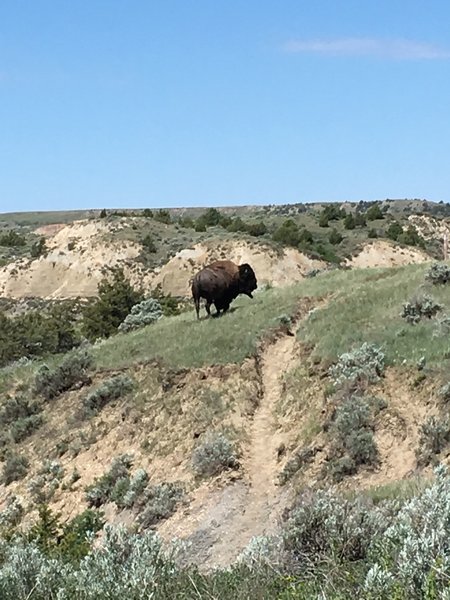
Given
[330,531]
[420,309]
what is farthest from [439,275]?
[330,531]

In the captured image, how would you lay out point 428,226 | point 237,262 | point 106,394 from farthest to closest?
point 428,226 → point 237,262 → point 106,394

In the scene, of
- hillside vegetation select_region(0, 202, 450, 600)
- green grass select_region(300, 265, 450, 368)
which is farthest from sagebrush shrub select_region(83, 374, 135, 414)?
green grass select_region(300, 265, 450, 368)

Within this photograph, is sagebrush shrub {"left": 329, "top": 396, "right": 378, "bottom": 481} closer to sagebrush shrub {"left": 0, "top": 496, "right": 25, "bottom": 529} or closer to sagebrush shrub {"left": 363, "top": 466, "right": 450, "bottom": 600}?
sagebrush shrub {"left": 0, "top": 496, "right": 25, "bottom": 529}

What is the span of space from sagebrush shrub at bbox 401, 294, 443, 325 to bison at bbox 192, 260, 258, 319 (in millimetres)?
6454

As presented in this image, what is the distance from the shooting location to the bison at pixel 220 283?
26.3 metres

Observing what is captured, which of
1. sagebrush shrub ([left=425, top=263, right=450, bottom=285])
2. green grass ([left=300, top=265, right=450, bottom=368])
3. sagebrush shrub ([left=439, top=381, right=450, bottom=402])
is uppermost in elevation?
sagebrush shrub ([left=425, top=263, right=450, bottom=285])

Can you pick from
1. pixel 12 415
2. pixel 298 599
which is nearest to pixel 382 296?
pixel 12 415

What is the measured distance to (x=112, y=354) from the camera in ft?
86.6

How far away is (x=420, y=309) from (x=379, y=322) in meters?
1.09

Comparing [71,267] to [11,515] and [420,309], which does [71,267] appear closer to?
[11,515]

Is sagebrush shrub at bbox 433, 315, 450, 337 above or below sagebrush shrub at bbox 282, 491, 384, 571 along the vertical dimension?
below

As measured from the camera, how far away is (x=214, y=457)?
1877 centimetres

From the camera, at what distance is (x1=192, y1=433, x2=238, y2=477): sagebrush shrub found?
18562mm

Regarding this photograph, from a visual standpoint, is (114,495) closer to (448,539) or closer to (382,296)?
(382,296)
